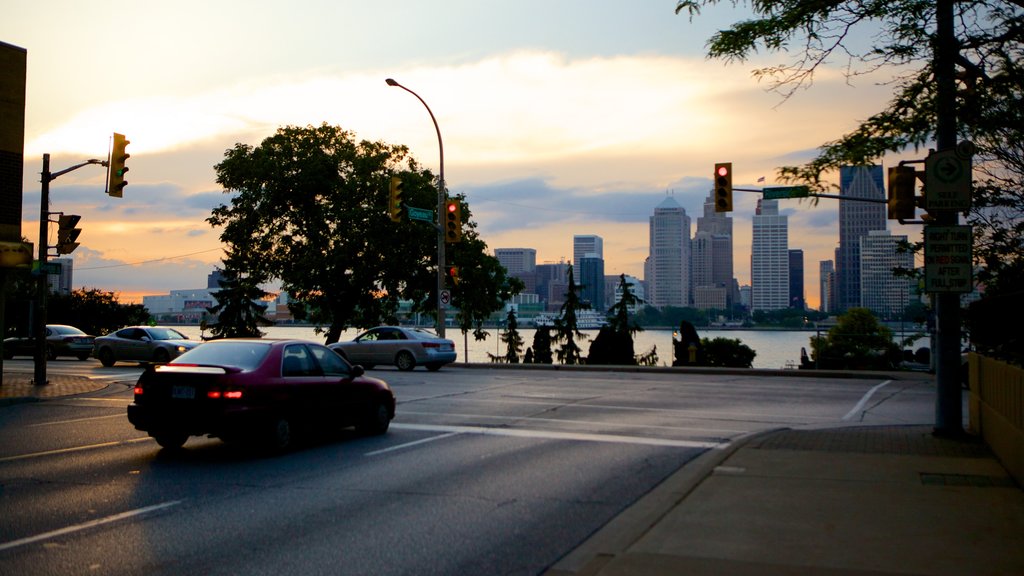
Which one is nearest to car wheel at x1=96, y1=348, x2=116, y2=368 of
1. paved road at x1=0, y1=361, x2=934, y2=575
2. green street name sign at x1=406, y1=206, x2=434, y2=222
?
green street name sign at x1=406, y1=206, x2=434, y2=222

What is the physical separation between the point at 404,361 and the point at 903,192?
63.6 ft

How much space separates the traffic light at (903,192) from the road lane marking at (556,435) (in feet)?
13.4

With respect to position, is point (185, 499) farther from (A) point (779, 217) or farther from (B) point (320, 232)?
(A) point (779, 217)

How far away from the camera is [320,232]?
45719 millimetres

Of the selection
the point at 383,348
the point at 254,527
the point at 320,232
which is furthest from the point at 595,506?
the point at 320,232

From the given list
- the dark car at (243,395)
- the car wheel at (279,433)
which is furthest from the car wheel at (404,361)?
the car wheel at (279,433)

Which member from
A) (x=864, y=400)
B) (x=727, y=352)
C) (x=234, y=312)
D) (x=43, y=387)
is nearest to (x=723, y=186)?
(x=864, y=400)

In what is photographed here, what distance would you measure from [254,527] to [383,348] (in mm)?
22306

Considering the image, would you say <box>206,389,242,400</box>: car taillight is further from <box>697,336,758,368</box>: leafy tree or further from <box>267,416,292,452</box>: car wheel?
<box>697,336,758,368</box>: leafy tree

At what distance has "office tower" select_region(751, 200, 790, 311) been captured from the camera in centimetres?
14450

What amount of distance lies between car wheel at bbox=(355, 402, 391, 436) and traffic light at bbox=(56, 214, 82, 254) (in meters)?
13.6

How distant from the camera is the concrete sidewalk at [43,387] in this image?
731 inches

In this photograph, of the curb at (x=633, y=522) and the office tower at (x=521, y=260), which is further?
the office tower at (x=521, y=260)

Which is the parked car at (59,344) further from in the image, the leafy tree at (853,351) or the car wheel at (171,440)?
the leafy tree at (853,351)
